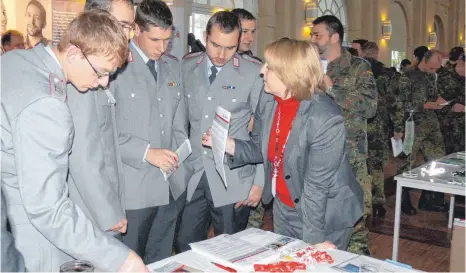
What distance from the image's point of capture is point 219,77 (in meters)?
2.41

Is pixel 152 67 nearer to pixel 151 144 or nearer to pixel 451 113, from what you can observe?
pixel 151 144

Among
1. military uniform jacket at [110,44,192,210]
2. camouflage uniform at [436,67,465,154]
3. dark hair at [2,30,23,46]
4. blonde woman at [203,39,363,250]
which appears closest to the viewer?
blonde woman at [203,39,363,250]

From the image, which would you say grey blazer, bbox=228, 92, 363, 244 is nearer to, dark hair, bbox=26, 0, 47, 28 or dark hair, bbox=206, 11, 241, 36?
dark hair, bbox=206, 11, 241, 36

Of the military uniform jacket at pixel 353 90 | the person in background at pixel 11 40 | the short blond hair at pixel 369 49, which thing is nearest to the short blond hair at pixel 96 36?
the military uniform jacket at pixel 353 90

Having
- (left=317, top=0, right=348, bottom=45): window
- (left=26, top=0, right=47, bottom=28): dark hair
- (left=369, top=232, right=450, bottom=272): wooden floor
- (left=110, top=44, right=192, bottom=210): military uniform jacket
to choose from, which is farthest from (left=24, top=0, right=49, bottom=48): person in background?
(left=317, top=0, right=348, bottom=45): window

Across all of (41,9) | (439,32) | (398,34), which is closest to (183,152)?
(41,9)

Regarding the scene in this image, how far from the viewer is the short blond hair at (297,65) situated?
6.14ft

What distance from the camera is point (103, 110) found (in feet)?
5.90

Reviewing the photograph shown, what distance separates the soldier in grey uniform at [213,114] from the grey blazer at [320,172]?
1.63ft

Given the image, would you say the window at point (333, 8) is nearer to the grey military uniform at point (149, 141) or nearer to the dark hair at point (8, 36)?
the dark hair at point (8, 36)

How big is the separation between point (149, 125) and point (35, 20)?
140 inches

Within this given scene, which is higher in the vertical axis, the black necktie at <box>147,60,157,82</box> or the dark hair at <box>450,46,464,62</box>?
the dark hair at <box>450,46,464,62</box>

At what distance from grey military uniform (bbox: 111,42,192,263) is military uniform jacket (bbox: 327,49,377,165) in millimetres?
1316

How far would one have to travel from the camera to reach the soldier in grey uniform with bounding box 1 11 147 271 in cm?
118
